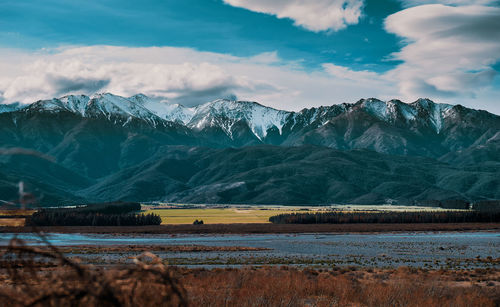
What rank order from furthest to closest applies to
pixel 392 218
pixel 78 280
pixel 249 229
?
1. pixel 392 218
2. pixel 249 229
3. pixel 78 280

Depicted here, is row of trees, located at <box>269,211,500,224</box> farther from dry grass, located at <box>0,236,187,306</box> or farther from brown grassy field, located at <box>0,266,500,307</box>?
dry grass, located at <box>0,236,187,306</box>

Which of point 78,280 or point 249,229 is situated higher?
point 78,280

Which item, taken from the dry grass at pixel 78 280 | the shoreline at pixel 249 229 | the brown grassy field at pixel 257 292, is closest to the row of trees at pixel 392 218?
the shoreline at pixel 249 229

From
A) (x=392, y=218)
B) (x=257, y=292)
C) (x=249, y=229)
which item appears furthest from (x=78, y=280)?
(x=392, y=218)

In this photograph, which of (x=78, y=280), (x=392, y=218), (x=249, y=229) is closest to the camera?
(x=78, y=280)

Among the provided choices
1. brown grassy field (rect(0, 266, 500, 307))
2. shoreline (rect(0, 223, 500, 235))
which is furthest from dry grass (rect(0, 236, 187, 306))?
shoreline (rect(0, 223, 500, 235))

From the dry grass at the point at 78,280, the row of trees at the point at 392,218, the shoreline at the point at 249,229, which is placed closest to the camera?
the dry grass at the point at 78,280

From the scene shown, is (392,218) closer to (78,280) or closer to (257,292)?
(257,292)

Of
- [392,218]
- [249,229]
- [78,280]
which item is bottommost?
[249,229]

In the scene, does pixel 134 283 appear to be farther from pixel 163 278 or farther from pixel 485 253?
pixel 485 253

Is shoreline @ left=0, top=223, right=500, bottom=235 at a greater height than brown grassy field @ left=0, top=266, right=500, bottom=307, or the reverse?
brown grassy field @ left=0, top=266, right=500, bottom=307

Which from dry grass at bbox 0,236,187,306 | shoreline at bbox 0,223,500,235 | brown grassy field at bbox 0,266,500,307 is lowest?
shoreline at bbox 0,223,500,235

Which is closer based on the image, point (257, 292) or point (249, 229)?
point (257, 292)

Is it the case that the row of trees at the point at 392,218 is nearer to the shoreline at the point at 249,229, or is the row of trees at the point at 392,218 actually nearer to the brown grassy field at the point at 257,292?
the shoreline at the point at 249,229
